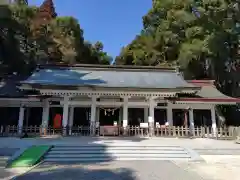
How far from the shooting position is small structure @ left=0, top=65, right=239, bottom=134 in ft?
46.7

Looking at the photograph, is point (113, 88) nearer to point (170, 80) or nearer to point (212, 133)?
point (170, 80)

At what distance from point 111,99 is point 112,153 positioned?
21.2ft

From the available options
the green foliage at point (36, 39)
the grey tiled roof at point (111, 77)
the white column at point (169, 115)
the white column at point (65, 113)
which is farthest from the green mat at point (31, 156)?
the green foliage at point (36, 39)

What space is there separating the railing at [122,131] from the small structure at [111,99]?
1.03ft

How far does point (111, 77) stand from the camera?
17344 mm

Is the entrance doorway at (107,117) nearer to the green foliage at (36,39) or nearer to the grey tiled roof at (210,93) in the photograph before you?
the grey tiled roof at (210,93)

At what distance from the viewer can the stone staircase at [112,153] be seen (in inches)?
348

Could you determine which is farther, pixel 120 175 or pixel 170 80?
pixel 170 80

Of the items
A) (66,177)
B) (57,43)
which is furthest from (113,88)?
(57,43)

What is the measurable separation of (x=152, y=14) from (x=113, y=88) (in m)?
18.6

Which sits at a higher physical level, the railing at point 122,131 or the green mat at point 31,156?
the railing at point 122,131

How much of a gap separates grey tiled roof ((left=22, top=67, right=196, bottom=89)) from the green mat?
19.5 ft

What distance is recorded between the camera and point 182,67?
72.0 ft

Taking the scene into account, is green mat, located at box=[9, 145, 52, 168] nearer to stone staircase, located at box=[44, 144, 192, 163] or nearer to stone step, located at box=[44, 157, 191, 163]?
stone staircase, located at box=[44, 144, 192, 163]
